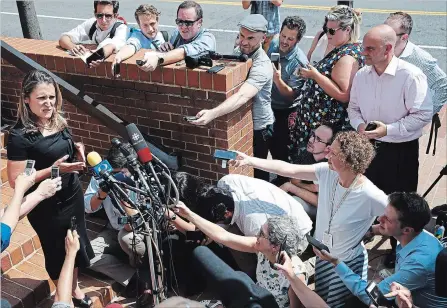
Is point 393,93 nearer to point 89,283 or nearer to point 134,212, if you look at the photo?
point 134,212

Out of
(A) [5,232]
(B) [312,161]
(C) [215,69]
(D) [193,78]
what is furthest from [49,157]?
(B) [312,161]

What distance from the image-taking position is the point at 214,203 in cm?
377

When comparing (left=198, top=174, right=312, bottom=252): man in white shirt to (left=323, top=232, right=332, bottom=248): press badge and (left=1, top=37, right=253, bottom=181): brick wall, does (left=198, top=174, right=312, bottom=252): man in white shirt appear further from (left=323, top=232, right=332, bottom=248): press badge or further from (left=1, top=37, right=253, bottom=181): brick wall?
(left=1, top=37, right=253, bottom=181): brick wall

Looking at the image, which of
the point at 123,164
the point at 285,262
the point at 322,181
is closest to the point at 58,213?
the point at 123,164

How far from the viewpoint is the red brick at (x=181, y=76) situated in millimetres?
4090

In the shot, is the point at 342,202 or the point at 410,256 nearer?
the point at 410,256

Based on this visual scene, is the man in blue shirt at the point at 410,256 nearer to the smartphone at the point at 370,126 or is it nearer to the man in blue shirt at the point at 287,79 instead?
the smartphone at the point at 370,126

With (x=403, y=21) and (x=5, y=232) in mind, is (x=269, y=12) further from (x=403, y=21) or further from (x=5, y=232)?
(x=5, y=232)

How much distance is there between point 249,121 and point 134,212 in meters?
1.76

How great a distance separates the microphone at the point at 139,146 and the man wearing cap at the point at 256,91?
79cm

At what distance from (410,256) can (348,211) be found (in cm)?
52

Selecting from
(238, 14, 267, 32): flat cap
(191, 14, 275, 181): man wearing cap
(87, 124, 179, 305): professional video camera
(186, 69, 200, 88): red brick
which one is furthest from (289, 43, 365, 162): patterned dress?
(87, 124, 179, 305): professional video camera

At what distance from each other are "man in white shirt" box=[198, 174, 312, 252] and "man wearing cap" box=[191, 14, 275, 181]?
575mm

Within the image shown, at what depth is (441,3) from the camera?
13.9 m
